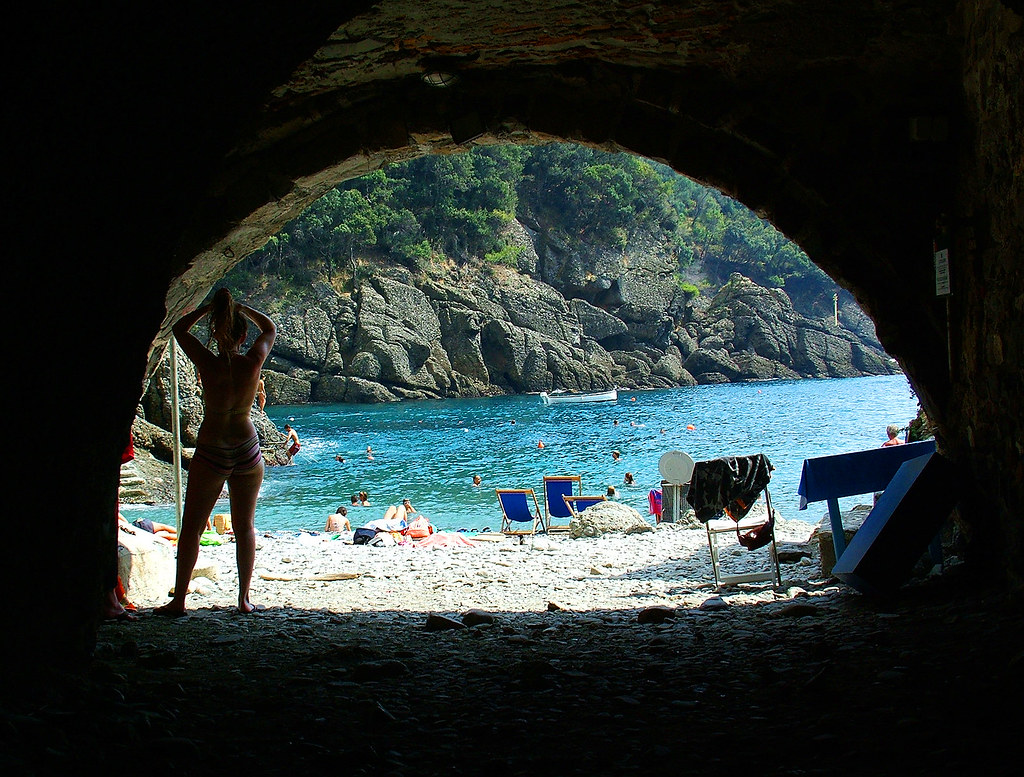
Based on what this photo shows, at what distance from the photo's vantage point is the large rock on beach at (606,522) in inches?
441

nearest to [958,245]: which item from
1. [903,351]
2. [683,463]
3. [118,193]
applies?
[903,351]

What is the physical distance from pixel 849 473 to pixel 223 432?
3.63 m

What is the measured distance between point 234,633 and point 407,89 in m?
3.27

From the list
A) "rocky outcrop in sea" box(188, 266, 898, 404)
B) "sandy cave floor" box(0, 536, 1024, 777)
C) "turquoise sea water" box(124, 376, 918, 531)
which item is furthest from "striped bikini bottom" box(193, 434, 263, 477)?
"rocky outcrop in sea" box(188, 266, 898, 404)

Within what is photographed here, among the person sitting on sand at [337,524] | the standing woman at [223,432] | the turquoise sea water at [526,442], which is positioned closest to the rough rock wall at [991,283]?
the standing woman at [223,432]

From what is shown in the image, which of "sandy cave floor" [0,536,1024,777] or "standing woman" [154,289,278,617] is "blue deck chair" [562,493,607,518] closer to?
"sandy cave floor" [0,536,1024,777]

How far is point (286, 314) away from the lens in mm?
46375

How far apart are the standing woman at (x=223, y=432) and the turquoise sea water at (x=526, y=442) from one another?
12884 mm

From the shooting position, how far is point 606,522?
11.4 m

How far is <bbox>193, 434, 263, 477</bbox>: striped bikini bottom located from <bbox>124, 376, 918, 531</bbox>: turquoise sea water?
13013 millimetres

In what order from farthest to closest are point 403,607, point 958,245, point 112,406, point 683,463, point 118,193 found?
point 683,463 < point 403,607 < point 958,245 < point 112,406 < point 118,193

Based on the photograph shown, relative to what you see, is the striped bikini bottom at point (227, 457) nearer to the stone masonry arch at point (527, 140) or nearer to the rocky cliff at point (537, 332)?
the stone masonry arch at point (527, 140)

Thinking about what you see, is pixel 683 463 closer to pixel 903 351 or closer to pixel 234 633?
pixel 903 351

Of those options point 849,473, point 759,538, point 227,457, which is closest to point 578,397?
point 759,538
